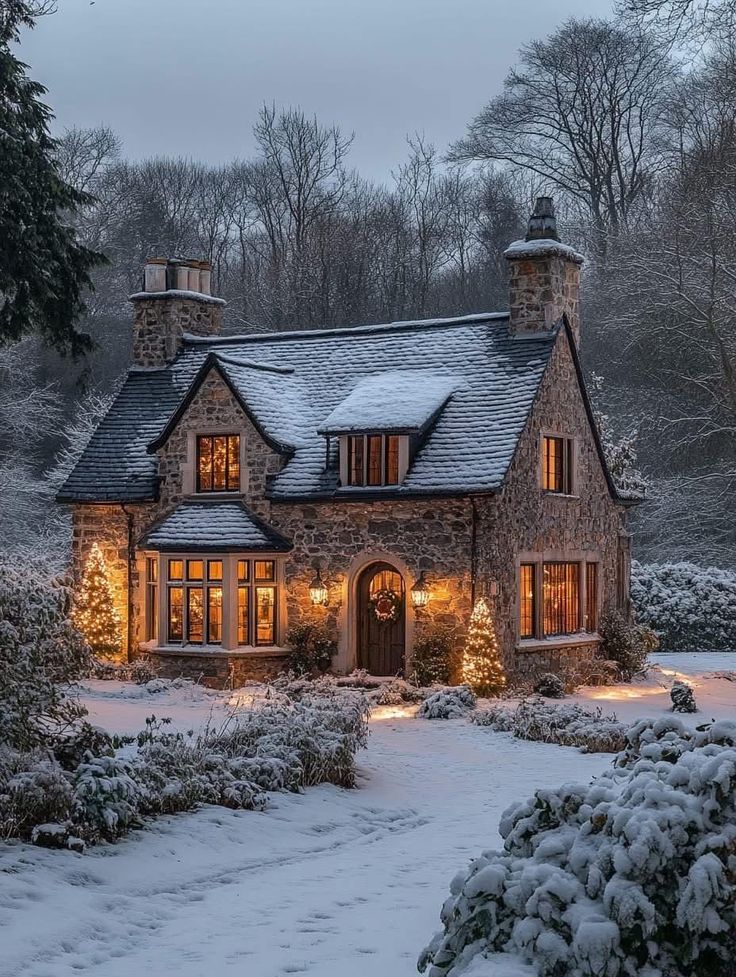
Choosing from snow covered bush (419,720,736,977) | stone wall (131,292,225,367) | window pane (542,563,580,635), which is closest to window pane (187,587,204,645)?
stone wall (131,292,225,367)

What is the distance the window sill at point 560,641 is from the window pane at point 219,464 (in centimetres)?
591

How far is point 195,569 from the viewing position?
75.9 ft

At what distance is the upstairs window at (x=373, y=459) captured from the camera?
22.4 meters

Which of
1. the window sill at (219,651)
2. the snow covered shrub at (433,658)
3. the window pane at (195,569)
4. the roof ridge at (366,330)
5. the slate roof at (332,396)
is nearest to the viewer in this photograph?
the snow covered shrub at (433,658)

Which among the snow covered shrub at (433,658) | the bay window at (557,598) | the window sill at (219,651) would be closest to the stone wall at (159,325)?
the window sill at (219,651)

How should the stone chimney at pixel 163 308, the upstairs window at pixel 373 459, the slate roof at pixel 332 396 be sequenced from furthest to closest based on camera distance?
the stone chimney at pixel 163 308, the upstairs window at pixel 373 459, the slate roof at pixel 332 396

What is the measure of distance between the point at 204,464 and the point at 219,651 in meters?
3.48

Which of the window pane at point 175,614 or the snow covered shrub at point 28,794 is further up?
the window pane at point 175,614

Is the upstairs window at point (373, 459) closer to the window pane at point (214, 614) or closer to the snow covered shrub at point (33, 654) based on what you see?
the window pane at point (214, 614)

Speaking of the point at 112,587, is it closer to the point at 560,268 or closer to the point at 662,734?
the point at 560,268

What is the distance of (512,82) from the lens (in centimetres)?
4153

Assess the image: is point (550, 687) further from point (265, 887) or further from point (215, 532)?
point (265, 887)

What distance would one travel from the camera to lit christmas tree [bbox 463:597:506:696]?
69.0 ft

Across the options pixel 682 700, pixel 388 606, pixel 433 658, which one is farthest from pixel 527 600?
pixel 682 700
